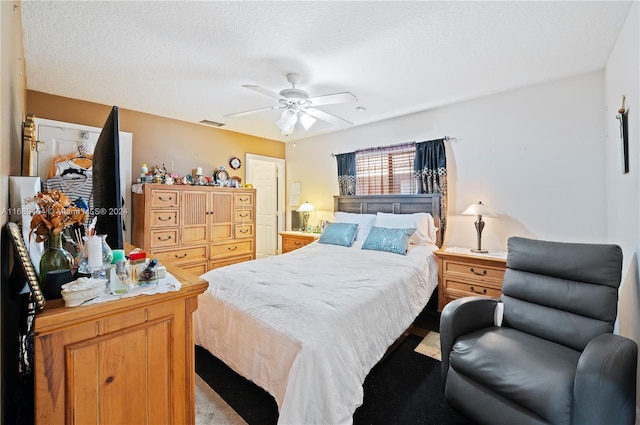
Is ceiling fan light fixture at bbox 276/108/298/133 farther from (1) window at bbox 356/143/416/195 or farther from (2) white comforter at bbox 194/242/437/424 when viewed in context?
(1) window at bbox 356/143/416/195

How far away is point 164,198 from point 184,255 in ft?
2.56

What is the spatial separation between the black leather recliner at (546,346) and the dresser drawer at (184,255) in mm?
3172

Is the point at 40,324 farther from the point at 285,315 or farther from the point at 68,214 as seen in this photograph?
the point at 285,315

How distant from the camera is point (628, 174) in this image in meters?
1.80

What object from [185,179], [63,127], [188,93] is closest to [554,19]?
[188,93]

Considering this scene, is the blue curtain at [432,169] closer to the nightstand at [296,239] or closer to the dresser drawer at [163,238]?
the nightstand at [296,239]

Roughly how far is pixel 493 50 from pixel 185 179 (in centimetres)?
371

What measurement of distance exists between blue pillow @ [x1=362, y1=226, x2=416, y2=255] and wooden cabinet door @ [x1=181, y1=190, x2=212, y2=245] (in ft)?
7.26

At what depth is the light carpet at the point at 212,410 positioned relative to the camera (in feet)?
5.43

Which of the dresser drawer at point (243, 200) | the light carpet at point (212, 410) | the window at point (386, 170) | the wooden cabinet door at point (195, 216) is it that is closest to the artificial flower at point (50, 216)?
the light carpet at point (212, 410)

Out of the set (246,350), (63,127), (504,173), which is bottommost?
(246,350)

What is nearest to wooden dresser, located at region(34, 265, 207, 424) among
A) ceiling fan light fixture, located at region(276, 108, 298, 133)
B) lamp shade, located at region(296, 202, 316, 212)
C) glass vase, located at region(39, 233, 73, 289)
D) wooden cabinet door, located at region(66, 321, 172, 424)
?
wooden cabinet door, located at region(66, 321, 172, 424)

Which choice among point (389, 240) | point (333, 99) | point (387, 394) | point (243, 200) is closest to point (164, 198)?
point (243, 200)

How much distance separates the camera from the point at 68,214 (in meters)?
0.94
